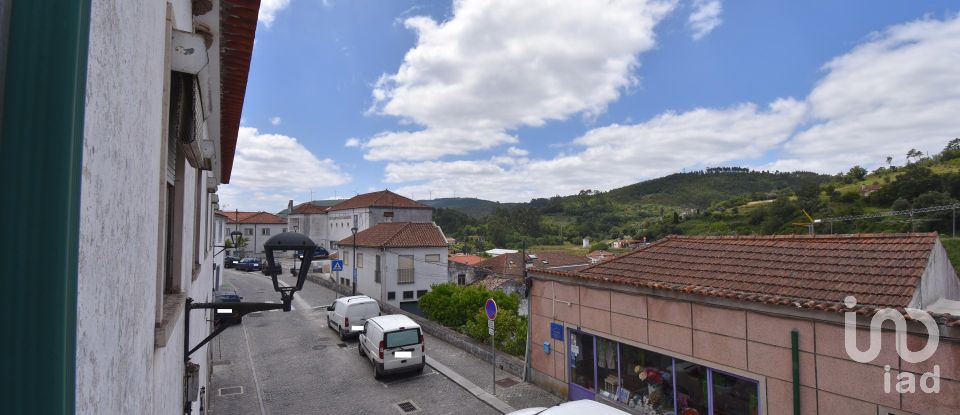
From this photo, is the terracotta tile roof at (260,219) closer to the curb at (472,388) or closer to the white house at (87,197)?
the curb at (472,388)

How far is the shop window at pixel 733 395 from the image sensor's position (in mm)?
8164

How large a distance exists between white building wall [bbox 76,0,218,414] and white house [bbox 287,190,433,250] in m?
48.7

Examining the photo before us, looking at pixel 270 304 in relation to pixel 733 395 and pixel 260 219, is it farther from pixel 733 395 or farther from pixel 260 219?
pixel 260 219

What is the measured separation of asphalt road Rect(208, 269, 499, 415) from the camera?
471 inches

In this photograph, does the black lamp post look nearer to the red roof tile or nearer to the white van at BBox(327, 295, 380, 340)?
the white van at BBox(327, 295, 380, 340)

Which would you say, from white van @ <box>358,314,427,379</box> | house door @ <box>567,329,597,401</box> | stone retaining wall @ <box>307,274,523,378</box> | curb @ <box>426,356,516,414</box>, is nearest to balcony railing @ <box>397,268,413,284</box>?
stone retaining wall @ <box>307,274,523,378</box>

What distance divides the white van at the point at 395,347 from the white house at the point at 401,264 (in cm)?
1661

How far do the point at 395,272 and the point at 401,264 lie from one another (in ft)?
2.25

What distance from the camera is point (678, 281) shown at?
33.1ft

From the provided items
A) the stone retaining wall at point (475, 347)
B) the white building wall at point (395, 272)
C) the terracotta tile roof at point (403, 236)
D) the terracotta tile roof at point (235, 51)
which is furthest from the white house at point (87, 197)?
the terracotta tile roof at point (403, 236)

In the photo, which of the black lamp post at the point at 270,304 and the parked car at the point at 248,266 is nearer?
the black lamp post at the point at 270,304

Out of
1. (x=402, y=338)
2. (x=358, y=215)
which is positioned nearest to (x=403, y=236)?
(x=402, y=338)

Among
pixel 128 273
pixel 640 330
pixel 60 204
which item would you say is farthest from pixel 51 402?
pixel 640 330

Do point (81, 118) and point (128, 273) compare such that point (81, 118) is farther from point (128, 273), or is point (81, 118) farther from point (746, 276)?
point (746, 276)
